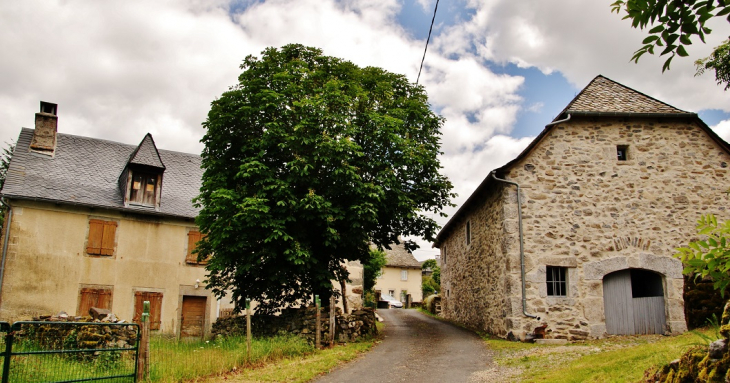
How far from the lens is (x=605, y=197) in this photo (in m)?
13.9

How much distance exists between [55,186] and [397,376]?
14.9 metres

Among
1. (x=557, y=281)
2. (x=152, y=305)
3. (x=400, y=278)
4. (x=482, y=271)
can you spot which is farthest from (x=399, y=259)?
(x=557, y=281)

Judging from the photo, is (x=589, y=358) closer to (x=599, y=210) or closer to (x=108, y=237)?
(x=599, y=210)

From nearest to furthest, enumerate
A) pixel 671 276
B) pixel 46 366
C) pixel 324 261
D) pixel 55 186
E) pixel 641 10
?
pixel 641 10 < pixel 46 366 < pixel 671 276 < pixel 324 261 < pixel 55 186

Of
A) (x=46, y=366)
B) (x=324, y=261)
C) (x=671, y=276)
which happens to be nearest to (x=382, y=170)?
(x=324, y=261)

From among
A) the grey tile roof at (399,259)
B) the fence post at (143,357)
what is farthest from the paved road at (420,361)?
the grey tile roof at (399,259)

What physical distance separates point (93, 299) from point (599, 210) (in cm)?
1662

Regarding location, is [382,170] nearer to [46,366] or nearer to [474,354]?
[474,354]

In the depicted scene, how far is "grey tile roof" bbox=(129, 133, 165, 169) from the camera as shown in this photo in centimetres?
1914

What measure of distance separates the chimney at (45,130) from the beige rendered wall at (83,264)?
124 inches

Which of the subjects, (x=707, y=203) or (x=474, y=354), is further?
(x=707, y=203)

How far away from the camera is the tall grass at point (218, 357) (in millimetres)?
8761

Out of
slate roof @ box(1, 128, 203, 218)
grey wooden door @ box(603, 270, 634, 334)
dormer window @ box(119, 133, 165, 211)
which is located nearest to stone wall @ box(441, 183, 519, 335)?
grey wooden door @ box(603, 270, 634, 334)

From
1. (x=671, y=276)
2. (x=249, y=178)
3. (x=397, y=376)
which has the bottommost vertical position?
(x=397, y=376)
